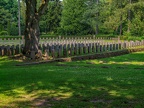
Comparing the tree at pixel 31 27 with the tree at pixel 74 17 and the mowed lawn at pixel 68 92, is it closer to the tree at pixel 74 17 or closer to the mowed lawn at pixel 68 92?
the mowed lawn at pixel 68 92

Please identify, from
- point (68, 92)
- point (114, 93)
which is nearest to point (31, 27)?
point (68, 92)

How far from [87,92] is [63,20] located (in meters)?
61.7

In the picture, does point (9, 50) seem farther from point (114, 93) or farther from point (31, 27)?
point (114, 93)

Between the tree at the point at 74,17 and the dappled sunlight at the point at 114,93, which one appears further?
the tree at the point at 74,17

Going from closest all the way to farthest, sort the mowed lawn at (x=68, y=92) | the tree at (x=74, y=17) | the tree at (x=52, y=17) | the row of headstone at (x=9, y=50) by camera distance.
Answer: the mowed lawn at (x=68, y=92) → the row of headstone at (x=9, y=50) → the tree at (x=74, y=17) → the tree at (x=52, y=17)

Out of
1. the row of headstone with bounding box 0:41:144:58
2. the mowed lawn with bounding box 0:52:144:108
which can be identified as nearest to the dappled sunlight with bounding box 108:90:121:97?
the mowed lawn with bounding box 0:52:144:108

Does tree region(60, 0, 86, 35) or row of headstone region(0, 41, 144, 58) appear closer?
row of headstone region(0, 41, 144, 58)

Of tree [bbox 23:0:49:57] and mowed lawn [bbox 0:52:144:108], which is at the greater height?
tree [bbox 23:0:49:57]

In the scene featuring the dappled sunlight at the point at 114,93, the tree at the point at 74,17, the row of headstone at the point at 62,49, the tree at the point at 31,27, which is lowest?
the dappled sunlight at the point at 114,93

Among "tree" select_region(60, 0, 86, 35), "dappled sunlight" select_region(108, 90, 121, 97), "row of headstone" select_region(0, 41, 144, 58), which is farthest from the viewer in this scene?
"tree" select_region(60, 0, 86, 35)

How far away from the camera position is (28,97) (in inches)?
291

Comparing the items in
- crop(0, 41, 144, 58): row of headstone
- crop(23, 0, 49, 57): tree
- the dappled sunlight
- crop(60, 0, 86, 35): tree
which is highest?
crop(60, 0, 86, 35): tree

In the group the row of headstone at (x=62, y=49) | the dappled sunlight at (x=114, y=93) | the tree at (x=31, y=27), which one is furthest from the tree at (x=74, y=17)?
the dappled sunlight at (x=114, y=93)

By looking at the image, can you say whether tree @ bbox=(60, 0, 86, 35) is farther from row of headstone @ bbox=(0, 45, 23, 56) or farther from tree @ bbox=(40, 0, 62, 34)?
row of headstone @ bbox=(0, 45, 23, 56)
